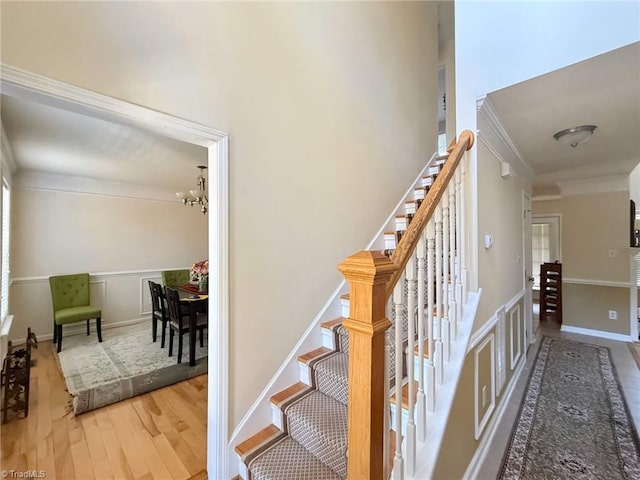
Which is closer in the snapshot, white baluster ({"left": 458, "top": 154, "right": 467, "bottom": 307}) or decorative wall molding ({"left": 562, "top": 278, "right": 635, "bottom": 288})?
white baluster ({"left": 458, "top": 154, "right": 467, "bottom": 307})

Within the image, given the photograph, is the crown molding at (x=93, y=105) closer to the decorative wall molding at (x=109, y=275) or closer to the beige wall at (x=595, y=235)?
the decorative wall molding at (x=109, y=275)

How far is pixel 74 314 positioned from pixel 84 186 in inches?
77.3

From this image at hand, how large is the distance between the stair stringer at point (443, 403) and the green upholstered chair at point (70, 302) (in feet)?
14.5

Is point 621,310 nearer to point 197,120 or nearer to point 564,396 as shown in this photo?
point 564,396

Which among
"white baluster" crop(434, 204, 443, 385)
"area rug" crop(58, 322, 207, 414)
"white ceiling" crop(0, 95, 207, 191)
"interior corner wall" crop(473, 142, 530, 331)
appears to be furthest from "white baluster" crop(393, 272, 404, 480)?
"area rug" crop(58, 322, 207, 414)

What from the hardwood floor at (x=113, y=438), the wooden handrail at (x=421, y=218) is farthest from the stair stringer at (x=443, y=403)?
the hardwood floor at (x=113, y=438)

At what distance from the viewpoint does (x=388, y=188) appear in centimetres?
297

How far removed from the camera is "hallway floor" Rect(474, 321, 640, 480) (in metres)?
1.86

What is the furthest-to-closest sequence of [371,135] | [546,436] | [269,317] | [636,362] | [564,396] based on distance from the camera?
[636,362] < [371,135] < [564,396] < [546,436] < [269,317]

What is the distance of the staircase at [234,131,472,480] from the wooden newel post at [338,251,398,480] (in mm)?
78

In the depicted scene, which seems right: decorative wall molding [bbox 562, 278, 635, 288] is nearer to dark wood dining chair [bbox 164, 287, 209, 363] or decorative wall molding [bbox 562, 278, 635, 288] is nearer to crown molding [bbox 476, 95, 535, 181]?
crown molding [bbox 476, 95, 535, 181]

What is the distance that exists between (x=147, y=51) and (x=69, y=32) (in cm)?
29

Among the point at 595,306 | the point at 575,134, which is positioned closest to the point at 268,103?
the point at 575,134

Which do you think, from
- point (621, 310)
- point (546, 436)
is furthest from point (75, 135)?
point (621, 310)
